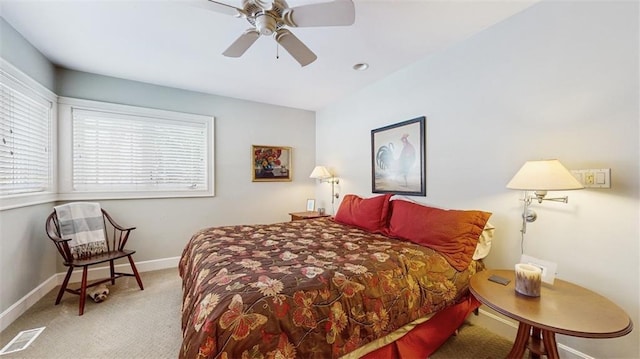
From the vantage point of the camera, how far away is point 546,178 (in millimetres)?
1518

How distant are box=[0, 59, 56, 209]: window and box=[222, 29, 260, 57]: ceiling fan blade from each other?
1868mm

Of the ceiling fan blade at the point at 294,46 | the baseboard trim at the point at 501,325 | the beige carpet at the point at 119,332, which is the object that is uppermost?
the ceiling fan blade at the point at 294,46

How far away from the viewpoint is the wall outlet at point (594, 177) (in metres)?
1.54

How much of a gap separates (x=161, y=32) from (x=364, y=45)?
5.99ft

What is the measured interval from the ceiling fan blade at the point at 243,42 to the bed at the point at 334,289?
59.8 inches

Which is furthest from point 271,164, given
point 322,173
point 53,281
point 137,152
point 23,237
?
point 53,281

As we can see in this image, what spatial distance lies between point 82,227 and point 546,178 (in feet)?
13.6

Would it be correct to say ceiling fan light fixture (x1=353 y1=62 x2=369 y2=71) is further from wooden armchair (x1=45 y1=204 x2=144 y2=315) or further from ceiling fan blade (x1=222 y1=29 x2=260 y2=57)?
wooden armchair (x1=45 y1=204 x2=144 y2=315)

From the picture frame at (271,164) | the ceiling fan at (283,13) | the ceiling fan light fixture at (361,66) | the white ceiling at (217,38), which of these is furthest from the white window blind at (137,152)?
the ceiling fan at (283,13)

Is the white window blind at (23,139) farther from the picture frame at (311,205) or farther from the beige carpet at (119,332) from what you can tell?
the picture frame at (311,205)

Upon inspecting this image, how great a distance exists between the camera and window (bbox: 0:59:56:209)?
6.91 ft

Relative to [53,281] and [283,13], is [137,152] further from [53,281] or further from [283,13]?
[283,13]

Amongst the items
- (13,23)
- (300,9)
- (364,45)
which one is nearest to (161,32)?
(13,23)

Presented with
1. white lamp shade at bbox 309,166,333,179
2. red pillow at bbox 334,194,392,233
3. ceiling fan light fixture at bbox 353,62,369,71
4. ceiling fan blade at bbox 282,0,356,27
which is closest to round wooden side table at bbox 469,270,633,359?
red pillow at bbox 334,194,392,233
